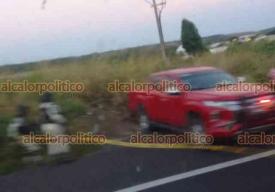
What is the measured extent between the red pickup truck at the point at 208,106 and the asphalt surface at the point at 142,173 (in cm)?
49

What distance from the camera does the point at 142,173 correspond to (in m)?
8.58

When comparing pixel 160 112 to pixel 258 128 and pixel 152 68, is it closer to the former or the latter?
pixel 258 128

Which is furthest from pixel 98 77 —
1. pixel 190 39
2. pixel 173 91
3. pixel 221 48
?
pixel 190 39

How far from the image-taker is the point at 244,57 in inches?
785

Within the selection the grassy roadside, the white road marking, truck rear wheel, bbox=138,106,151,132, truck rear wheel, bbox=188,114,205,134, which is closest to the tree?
the grassy roadside

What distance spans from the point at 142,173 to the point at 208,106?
1.96 m

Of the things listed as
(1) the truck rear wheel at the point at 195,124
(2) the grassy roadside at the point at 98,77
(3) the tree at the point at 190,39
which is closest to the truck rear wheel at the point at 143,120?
(2) the grassy roadside at the point at 98,77

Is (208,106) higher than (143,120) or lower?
higher

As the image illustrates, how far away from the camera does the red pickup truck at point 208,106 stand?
9.51 m

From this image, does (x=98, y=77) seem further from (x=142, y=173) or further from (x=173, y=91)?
(x=142, y=173)

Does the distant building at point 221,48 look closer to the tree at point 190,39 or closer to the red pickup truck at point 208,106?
the tree at point 190,39

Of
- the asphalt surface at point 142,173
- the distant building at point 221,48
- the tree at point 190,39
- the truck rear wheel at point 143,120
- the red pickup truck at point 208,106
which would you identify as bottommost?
the asphalt surface at point 142,173

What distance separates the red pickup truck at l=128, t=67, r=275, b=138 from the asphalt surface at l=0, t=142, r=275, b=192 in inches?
19.4

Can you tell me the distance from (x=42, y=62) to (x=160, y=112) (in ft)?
24.3
